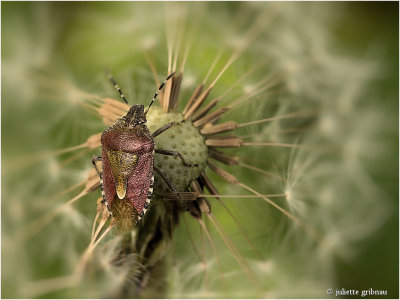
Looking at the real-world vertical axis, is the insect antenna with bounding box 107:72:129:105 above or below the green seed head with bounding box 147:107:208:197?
above

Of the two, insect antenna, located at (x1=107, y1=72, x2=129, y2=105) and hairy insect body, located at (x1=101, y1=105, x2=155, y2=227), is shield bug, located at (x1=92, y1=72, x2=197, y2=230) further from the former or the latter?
insect antenna, located at (x1=107, y1=72, x2=129, y2=105)

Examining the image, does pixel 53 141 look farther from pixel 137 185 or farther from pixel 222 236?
pixel 222 236

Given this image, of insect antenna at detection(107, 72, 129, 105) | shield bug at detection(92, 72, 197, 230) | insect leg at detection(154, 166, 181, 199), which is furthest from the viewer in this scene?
insect antenna at detection(107, 72, 129, 105)

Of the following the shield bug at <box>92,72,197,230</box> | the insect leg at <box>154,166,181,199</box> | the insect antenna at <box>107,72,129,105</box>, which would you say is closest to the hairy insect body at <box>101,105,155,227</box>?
the shield bug at <box>92,72,197,230</box>

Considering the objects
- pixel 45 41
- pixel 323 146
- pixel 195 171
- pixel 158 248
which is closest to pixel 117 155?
pixel 195 171

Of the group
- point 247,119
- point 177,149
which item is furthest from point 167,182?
point 247,119

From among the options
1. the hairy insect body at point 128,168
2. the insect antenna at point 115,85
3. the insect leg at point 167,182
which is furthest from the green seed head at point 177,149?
the insect antenna at point 115,85

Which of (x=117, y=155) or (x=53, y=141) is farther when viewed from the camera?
(x=53, y=141)
